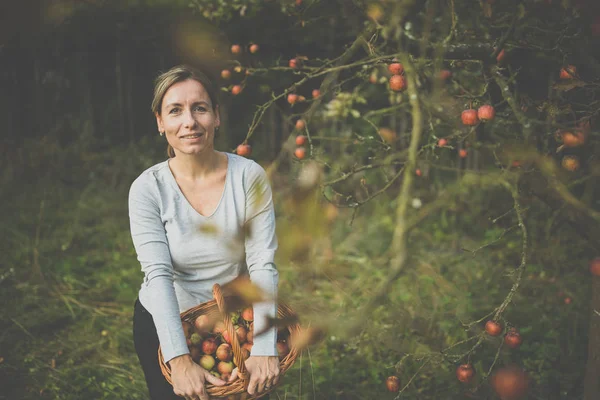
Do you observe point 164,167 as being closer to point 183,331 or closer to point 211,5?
point 183,331

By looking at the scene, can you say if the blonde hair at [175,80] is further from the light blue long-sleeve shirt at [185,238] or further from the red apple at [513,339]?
the red apple at [513,339]

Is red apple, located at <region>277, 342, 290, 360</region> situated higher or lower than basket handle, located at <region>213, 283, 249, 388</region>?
lower

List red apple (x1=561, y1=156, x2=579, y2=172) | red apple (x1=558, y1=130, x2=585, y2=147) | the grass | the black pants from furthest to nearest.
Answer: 1. the grass
2. the black pants
3. red apple (x1=561, y1=156, x2=579, y2=172)
4. red apple (x1=558, y1=130, x2=585, y2=147)

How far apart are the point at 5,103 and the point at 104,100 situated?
2.81 feet

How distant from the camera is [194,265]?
1.62m

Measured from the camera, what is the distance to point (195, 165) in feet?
5.39

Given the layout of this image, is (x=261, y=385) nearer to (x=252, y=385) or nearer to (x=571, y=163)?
(x=252, y=385)

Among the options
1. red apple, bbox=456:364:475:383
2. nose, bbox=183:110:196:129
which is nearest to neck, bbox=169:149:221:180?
nose, bbox=183:110:196:129

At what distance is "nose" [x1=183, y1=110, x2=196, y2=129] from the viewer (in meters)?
1.54

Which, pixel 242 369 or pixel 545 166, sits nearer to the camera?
pixel 545 166

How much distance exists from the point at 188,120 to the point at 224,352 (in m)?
0.65

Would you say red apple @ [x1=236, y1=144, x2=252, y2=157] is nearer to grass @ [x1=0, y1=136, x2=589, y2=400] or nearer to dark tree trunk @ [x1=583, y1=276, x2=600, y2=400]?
grass @ [x1=0, y1=136, x2=589, y2=400]

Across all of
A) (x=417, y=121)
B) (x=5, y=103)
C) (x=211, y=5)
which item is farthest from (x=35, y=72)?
(x=417, y=121)

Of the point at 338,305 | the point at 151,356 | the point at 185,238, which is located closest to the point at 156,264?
the point at 185,238
